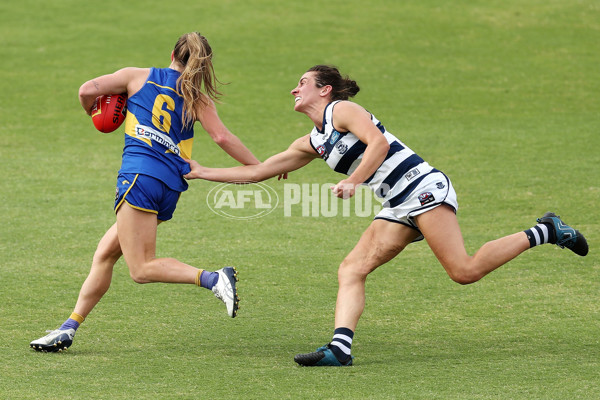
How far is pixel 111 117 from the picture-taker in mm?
5102

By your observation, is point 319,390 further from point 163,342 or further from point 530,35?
point 530,35

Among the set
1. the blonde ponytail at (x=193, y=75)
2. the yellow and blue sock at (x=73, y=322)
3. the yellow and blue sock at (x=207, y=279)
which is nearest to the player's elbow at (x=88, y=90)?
the blonde ponytail at (x=193, y=75)

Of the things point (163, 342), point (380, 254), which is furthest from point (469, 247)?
point (163, 342)

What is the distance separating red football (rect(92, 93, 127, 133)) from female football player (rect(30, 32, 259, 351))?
63 millimetres

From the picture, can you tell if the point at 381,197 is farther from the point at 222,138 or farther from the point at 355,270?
the point at 222,138

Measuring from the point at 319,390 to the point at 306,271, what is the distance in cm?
263

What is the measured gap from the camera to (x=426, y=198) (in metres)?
4.87

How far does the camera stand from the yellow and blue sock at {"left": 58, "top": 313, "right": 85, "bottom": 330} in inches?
201

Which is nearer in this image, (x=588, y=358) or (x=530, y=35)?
(x=588, y=358)

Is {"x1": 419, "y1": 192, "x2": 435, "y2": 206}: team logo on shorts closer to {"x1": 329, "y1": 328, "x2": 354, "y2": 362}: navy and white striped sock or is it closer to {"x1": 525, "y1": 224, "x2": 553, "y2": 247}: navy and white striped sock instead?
{"x1": 525, "y1": 224, "x2": 553, "y2": 247}: navy and white striped sock

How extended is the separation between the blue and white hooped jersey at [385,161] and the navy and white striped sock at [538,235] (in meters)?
0.72

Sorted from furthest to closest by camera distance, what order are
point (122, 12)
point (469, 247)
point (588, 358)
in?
1. point (122, 12)
2. point (469, 247)
3. point (588, 358)

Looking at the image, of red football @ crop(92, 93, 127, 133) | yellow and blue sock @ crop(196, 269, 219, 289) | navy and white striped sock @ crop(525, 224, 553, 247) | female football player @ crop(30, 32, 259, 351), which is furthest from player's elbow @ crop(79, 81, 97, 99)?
navy and white striped sock @ crop(525, 224, 553, 247)

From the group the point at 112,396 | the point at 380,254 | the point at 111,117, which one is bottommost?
the point at 112,396
